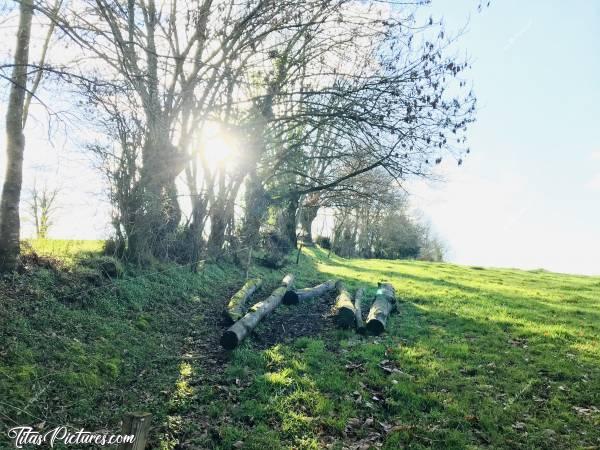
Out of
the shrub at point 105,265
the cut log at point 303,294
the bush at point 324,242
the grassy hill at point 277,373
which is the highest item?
the bush at point 324,242

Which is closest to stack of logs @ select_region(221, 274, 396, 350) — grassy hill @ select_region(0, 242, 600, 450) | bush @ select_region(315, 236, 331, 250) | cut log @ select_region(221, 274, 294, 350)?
cut log @ select_region(221, 274, 294, 350)

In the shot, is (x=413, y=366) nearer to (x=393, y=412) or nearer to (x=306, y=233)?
(x=393, y=412)

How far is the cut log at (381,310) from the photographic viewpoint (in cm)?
1053

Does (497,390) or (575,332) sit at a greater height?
(575,332)

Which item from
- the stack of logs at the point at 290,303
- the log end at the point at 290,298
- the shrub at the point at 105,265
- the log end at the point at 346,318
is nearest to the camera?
the stack of logs at the point at 290,303

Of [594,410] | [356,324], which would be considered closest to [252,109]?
[356,324]

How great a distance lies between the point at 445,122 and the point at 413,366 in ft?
20.1

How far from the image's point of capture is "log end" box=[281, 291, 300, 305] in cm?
1351

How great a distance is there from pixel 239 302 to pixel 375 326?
397 centimetres

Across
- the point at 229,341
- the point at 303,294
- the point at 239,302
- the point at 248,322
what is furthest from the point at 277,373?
the point at 303,294

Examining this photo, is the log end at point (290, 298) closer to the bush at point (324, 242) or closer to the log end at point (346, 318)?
the log end at point (346, 318)

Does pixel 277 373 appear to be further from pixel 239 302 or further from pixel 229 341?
pixel 239 302

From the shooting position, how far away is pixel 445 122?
404 inches

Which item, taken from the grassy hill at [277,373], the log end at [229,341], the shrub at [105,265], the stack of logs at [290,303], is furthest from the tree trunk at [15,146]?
the stack of logs at [290,303]
